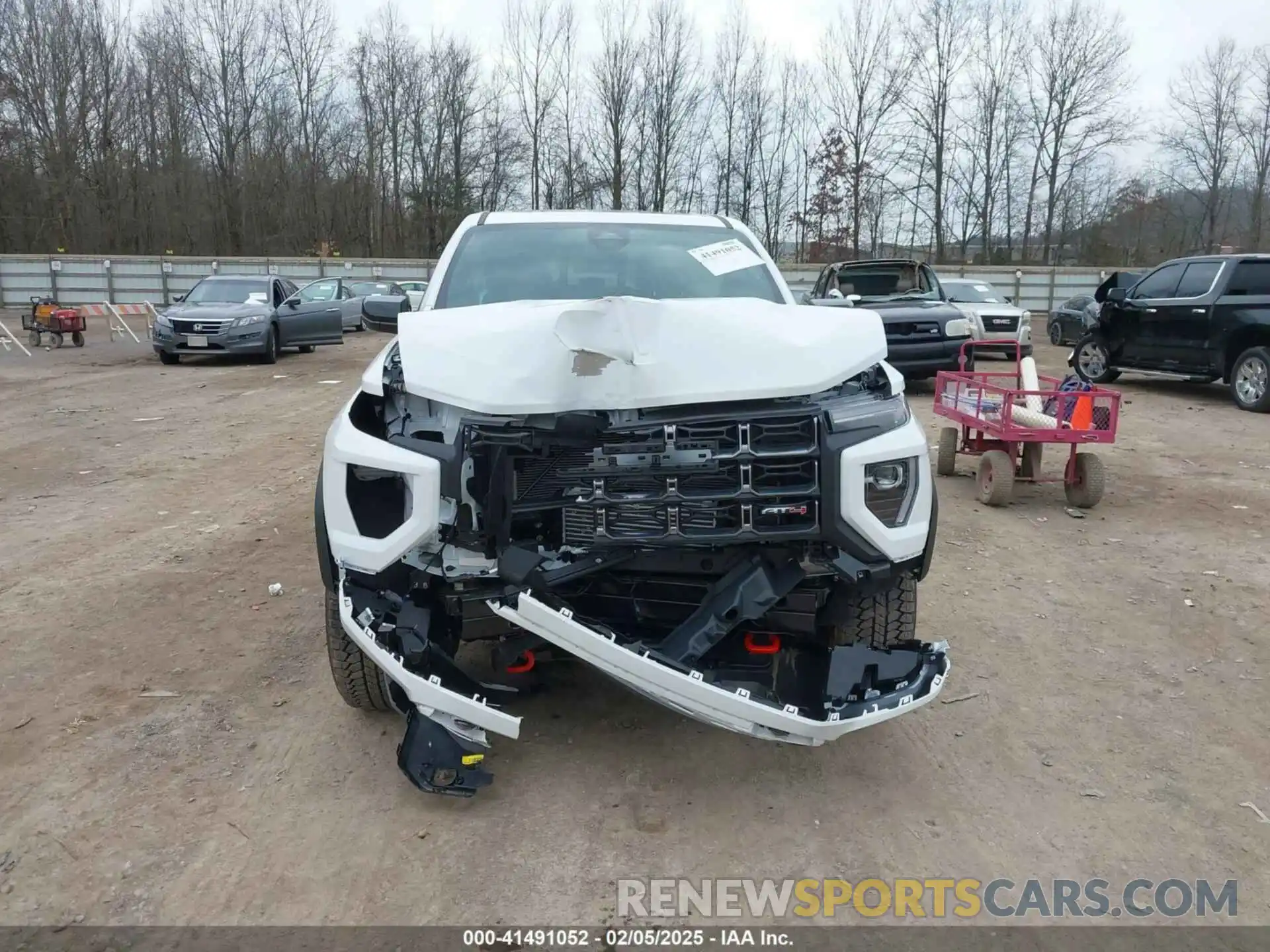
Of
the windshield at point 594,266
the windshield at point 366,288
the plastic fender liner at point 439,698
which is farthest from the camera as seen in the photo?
the windshield at point 366,288

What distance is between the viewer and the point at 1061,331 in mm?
20750

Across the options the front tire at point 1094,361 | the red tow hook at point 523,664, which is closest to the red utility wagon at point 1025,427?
the red tow hook at point 523,664

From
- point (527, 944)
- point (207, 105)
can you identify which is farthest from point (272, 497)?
point (207, 105)

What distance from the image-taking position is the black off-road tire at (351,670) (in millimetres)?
3127

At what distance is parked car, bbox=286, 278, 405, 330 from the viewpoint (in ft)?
54.5

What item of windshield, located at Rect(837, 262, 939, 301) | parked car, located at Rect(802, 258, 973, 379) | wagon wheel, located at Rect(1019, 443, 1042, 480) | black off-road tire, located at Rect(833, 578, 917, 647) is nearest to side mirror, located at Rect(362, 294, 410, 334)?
black off-road tire, located at Rect(833, 578, 917, 647)

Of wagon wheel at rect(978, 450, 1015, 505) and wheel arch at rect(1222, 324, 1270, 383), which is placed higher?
wheel arch at rect(1222, 324, 1270, 383)

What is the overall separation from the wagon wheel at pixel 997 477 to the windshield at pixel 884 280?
6.53 metres

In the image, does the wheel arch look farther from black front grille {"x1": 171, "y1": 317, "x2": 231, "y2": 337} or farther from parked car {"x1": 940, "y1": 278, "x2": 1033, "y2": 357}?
black front grille {"x1": 171, "y1": 317, "x2": 231, "y2": 337}

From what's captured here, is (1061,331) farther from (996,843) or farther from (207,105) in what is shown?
(207,105)

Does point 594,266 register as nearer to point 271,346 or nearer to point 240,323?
point 240,323

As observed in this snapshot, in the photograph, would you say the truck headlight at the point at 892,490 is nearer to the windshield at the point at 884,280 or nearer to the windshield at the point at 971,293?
the windshield at the point at 884,280

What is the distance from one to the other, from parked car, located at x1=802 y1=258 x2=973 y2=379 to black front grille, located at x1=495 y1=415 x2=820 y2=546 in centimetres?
Answer: 868

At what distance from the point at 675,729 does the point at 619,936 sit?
1.11 m
